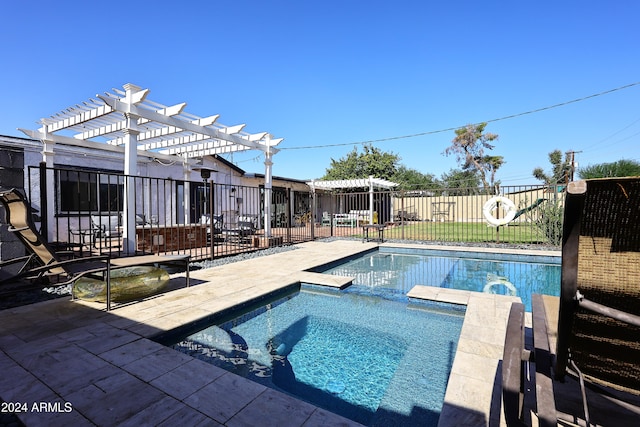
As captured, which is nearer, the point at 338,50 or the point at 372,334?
the point at 372,334

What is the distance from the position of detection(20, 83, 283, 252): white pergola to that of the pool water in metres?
3.75

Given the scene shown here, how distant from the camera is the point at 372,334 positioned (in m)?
3.54

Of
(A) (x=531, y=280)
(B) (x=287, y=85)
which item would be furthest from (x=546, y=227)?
(B) (x=287, y=85)

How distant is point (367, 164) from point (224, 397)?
80.0 ft

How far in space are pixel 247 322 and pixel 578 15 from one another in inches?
611

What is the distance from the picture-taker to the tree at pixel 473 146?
32.0m

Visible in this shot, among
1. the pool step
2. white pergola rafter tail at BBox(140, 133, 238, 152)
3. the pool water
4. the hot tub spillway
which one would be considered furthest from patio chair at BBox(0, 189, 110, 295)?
white pergola rafter tail at BBox(140, 133, 238, 152)

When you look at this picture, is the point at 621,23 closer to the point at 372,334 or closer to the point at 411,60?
the point at 411,60

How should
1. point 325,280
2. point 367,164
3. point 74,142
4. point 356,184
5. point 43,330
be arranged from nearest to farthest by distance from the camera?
1. point 43,330
2. point 325,280
3. point 74,142
4. point 356,184
5. point 367,164

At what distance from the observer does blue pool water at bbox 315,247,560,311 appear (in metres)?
5.63

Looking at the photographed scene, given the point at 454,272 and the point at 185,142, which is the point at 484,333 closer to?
the point at 454,272

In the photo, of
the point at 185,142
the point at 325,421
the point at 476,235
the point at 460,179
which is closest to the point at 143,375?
the point at 325,421

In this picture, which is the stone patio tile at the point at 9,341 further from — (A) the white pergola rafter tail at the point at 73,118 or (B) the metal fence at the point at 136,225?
(A) the white pergola rafter tail at the point at 73,118

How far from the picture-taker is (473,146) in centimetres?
3284
